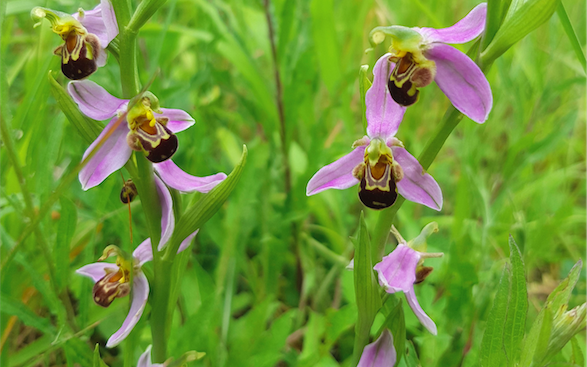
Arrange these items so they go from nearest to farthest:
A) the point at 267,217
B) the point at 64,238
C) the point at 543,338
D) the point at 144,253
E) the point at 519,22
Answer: the point at 519,22, the point at 543,338, the point at 144,253, the point at 64,238, the point at 267,217

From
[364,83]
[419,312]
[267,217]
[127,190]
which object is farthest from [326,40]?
[419,312]

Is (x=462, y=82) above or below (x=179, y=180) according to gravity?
above

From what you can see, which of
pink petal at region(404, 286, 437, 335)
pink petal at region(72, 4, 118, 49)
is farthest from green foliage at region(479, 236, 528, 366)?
pink petal at region(72, 4, 118, 49)

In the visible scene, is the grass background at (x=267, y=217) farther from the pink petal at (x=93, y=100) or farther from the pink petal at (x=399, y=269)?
the pink petal at (x=399, y=269)

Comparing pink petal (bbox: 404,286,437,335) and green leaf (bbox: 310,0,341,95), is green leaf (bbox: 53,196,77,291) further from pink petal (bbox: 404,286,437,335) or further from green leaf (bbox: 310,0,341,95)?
green leaf (bbox: 310,0,341,95)

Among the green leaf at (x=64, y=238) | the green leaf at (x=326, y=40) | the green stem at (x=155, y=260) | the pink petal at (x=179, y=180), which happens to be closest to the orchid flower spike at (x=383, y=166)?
the pink petal at (x=179, y=180)

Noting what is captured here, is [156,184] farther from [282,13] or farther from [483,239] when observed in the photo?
[483,239]

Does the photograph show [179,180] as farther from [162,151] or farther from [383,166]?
[383,166]
